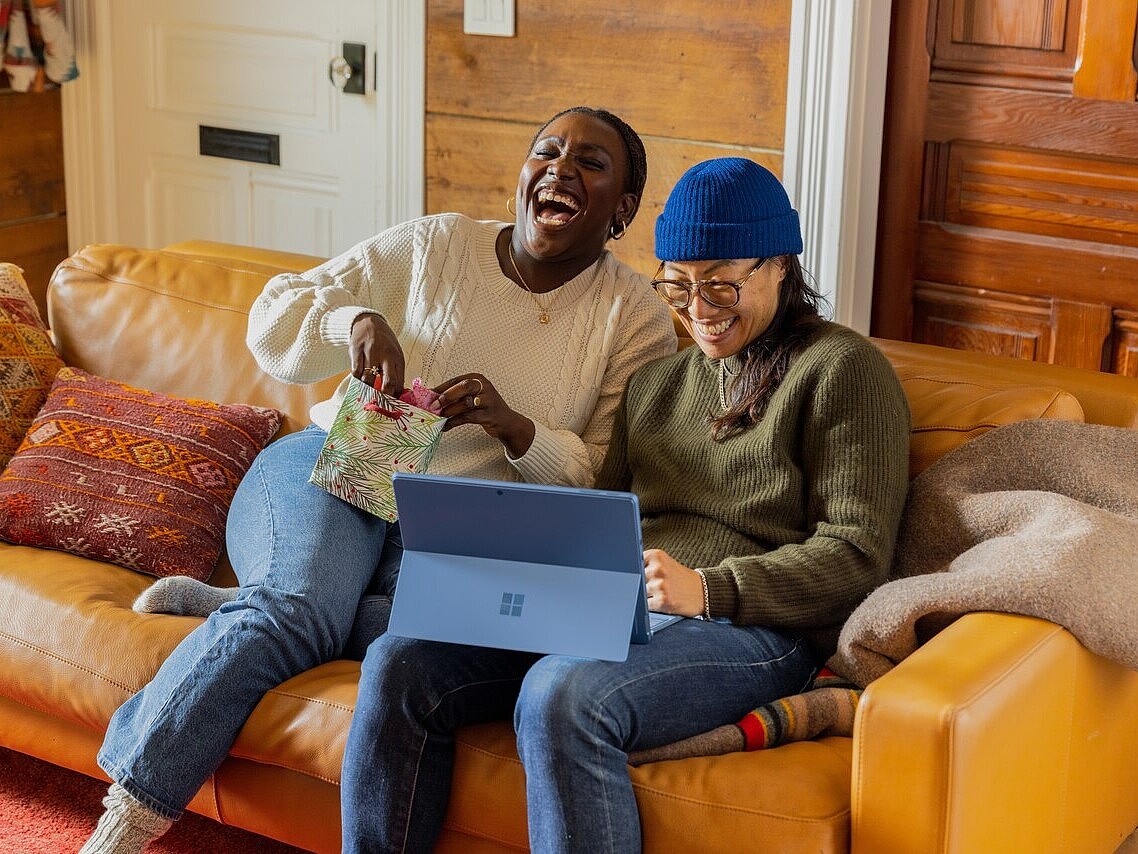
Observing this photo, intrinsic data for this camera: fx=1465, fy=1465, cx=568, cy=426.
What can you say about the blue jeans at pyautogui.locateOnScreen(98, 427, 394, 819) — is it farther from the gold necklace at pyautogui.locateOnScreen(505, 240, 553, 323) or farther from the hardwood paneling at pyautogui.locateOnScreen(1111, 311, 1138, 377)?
the hardwood paneling at pyautogui.locateOnScreen(1111, 311, 1138, 377)

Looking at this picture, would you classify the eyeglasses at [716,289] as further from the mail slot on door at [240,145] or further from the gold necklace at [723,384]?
the mail slot on door at [240,145]

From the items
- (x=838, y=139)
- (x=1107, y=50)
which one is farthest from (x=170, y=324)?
(x=1107, y=50)

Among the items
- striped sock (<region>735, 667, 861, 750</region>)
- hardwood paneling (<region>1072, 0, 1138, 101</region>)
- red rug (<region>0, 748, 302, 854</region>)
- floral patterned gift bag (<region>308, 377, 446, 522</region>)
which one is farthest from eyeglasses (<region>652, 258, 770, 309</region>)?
hardwood paneling (<region>1072, 0, 1138, 101</region>)

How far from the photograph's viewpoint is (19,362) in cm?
255

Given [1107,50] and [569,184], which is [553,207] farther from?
[1107,50]

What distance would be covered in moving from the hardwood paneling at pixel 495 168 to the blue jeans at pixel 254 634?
1350mm

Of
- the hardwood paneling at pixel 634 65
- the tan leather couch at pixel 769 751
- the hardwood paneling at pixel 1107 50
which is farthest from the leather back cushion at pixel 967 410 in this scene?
the hardwood paneling at pixel 634 65

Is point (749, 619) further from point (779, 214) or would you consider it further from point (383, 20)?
point (383, 20)

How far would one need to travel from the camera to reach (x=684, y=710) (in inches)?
68.0

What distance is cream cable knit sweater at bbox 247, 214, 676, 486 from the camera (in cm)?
221

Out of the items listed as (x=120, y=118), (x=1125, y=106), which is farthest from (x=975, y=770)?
(x=120, y=118)

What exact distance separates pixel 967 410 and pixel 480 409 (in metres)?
0.69

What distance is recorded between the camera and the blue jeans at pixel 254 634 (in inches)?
73.0

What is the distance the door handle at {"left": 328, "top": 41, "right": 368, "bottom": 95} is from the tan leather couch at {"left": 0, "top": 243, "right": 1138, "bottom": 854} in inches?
47.2
